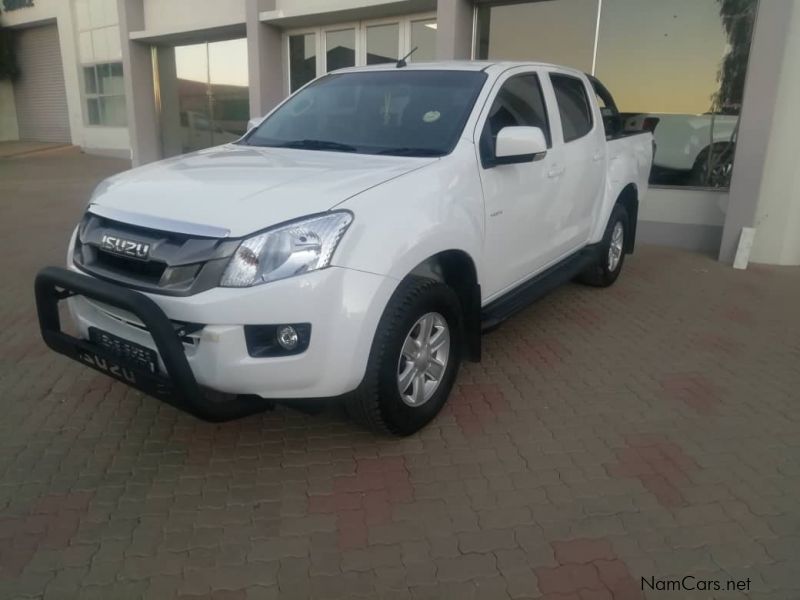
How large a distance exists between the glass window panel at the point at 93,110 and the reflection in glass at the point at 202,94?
235 inches

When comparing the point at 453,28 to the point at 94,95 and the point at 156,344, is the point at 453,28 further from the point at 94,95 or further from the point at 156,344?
the point at 94,95

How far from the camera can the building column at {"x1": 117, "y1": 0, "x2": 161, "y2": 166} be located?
1370cm

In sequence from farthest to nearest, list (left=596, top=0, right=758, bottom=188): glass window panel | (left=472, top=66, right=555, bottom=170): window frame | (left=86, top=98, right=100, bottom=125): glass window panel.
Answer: (left=86, top=98, right=100, bottom=125): glass window panel, (left=596, top=0, right=758, bottom=188): glass window panel, (left=472, top=66, right=555, bottom=170): window frame

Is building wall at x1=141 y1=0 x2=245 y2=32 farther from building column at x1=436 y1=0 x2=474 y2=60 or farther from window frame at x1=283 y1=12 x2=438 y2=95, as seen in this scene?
building column at x1=436 y1=0 x2=474 y2=60

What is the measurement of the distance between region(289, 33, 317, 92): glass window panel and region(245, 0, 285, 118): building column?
0.23 metres

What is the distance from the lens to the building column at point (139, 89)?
1370 centimetres

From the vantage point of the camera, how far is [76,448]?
10.6 feet

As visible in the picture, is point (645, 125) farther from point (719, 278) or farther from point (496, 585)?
point (496, 585)

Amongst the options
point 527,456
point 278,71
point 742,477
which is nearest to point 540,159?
point 527,456

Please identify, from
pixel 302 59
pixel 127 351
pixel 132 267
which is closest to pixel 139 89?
pixel 302 59

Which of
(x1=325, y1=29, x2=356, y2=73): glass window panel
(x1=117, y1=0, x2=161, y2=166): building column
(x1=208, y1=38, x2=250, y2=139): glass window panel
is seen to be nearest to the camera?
(x1=325, y1=29, x2=356, y2=73): glass window panel

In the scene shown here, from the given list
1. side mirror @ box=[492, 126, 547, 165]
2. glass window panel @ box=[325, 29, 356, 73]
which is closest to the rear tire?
side mirror @ box=[492, 126, 547, 165]

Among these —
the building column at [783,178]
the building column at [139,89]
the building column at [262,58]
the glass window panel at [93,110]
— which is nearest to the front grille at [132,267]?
the building column at [783,178]

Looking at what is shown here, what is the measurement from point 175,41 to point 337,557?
1407cm
